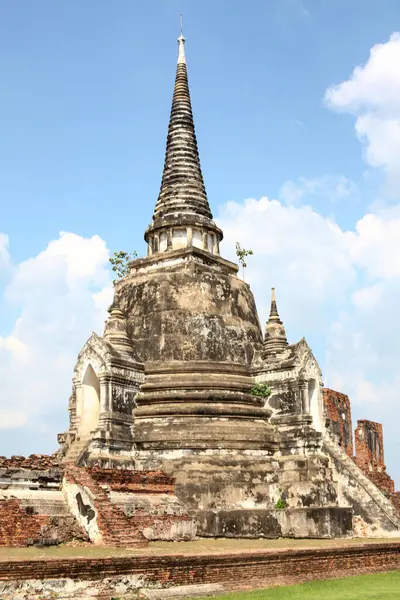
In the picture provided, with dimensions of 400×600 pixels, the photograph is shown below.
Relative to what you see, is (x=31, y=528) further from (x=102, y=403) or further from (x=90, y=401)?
(x=90, y=401)

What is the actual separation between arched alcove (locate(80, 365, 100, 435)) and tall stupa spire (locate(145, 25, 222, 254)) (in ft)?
18.2

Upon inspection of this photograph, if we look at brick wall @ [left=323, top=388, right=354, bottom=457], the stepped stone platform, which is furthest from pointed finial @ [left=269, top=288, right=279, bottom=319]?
the stepped stone platform

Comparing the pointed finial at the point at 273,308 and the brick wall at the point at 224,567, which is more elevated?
the pointed finial at the point at 273,308

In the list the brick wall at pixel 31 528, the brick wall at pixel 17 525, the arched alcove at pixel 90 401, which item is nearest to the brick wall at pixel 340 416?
the arched alcove at pixel 90 401

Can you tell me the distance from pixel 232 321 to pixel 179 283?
2.03 meters

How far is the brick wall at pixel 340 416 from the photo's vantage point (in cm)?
3084

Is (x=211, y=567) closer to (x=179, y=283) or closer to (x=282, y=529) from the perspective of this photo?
(x=282, y=529)

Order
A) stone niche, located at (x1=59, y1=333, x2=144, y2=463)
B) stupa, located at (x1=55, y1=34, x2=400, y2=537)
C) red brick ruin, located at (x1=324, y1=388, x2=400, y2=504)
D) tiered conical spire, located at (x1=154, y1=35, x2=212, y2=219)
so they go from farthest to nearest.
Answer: red brick ruin, located at (x1=324, y1=388, x2=400, y2=504) < tiered conical spire, located at (x1=154, y1=35, x2=212, y2=219) < stone niche, located at (x1=59, y1=333, x2=144, y2=463) < stupa, located at (x1=55, y1=34, x2=400, y2=537)

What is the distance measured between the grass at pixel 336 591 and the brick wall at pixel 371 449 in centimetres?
1792

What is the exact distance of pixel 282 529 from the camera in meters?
18.5

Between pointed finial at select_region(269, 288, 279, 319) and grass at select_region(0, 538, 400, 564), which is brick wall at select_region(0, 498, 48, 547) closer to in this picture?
grass at select_region(0, 538, 400, 564)

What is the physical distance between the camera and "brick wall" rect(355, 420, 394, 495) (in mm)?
32281

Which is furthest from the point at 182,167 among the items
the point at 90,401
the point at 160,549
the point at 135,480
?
the point at 160,549

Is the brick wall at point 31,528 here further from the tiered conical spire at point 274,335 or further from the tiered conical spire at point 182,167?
the tiered conical spire at point 182,167
